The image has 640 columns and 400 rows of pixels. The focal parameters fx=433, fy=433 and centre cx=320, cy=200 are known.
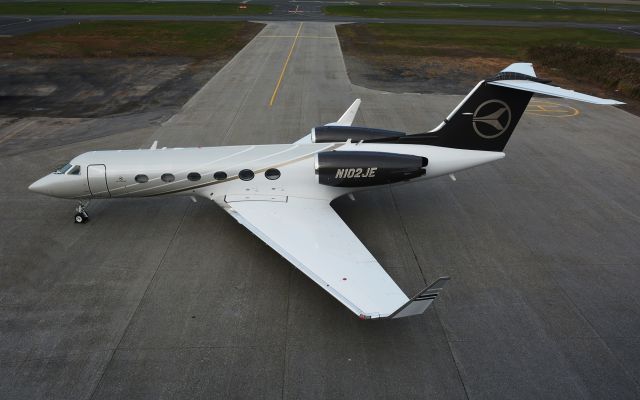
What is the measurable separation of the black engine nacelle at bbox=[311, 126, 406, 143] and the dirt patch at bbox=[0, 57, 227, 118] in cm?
1387

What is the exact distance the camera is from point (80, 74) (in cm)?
3119

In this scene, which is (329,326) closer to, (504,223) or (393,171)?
(393,171)

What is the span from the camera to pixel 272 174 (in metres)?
12.8

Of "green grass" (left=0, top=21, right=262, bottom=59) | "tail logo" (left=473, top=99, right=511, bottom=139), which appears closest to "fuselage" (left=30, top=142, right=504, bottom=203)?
"tail logo" (left=473, top=99, right=511, bottom=139)

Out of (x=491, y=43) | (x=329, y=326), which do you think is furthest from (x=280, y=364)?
(x=491, y=43)

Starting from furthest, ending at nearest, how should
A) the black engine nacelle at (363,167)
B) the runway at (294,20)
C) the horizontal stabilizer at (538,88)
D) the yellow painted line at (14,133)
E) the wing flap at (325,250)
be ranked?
1. the runway at (294,20)
2. the yellow painted line at (14,133)
3. the black engine nacelle at (363,167)
4. the horizontal stabilizer at (538,88)
5. the wing flap at (325,250)

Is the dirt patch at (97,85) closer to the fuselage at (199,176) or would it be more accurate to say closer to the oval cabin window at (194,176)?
the fuselage at (199,176)

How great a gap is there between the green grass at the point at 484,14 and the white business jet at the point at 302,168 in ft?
176

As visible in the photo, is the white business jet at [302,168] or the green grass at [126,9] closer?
the white business jet at [302,168]

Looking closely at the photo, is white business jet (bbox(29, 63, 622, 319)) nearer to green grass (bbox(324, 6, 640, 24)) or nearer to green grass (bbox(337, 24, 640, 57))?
green grass (bbox(337, 24, 640, 57))

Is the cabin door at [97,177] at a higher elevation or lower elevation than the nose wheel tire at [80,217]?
higher

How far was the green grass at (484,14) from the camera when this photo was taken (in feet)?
203

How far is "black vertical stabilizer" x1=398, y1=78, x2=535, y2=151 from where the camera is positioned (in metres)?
12.8

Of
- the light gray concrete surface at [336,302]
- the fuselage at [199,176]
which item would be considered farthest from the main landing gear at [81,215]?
the fuselage at [199,176]
